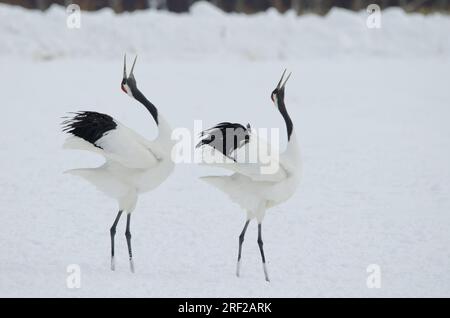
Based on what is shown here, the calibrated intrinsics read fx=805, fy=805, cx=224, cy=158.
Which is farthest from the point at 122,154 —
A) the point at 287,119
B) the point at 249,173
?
the point at 287,119

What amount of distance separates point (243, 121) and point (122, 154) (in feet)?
25.6

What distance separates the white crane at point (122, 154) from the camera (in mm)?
6273

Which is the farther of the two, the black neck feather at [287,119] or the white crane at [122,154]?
the black neck feather at [287,119]

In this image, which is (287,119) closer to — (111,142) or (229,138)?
(229,138)

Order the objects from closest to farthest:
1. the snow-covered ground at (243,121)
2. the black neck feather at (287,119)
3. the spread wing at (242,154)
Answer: the spread wing at (242,154)
the black neck feather at (287,119)
the snow-covered ground at (243,121)

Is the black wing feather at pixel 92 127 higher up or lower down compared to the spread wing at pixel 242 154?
higher up

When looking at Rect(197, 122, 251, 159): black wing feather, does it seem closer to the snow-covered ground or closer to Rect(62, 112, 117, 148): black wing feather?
Rect(62, 112, 117, 148): black wing feather

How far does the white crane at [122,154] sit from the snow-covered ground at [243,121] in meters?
0.71

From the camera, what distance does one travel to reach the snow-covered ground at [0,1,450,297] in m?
6.77

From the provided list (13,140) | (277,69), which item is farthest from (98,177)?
(277,69)

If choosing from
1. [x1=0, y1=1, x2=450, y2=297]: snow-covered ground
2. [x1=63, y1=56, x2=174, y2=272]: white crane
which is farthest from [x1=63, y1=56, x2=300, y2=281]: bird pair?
[x1=0, y1=1, x2=450, y2=297]: snow-covered ground

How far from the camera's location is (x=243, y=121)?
1395 cm

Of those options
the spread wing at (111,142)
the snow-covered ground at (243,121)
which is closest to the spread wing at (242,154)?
the spread wing at (111,142)

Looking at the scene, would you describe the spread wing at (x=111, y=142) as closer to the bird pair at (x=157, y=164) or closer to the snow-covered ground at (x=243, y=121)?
the bird pair at (x=157, y=164)
